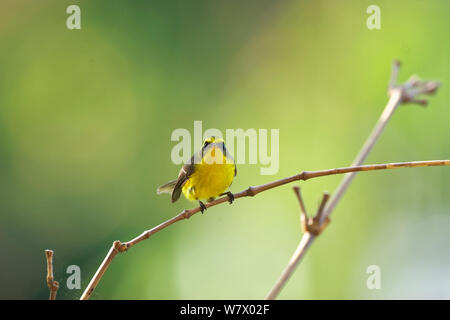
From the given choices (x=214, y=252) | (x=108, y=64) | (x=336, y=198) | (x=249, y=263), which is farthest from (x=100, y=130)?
(x=336, y=198)

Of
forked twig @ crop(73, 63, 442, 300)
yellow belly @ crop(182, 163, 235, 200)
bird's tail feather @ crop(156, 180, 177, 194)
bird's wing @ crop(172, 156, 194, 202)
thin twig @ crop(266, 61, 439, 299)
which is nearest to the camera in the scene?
forked twig @ crop(73, 63, 442, 300)

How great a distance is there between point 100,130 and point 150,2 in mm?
1984

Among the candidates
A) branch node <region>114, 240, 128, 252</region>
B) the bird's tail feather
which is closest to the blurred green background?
the bird's tail feather

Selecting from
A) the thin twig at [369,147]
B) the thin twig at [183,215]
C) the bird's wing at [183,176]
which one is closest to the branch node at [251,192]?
the thin twig at [183,215]

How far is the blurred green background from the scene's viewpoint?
21.1 feet

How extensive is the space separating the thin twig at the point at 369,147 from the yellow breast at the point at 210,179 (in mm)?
1387

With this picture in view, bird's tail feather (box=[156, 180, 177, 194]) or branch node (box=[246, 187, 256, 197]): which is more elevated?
branch node (box=[246, 187, 256, 197])

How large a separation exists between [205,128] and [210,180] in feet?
10.3

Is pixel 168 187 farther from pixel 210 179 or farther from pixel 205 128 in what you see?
pixel 205 128

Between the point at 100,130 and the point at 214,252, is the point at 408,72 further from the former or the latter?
the point at 100,130

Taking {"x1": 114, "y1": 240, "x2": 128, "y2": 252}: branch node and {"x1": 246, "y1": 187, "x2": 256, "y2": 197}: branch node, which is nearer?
{"x1": 114, "y1": 240, "x2": 128, "y2": 252}: branch node

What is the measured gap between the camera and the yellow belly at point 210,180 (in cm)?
362

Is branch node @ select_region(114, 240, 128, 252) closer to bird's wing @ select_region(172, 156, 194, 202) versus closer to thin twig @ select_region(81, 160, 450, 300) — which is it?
thin twig @ select_region(81, 160, 450, 300)

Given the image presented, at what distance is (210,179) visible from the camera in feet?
11.9
